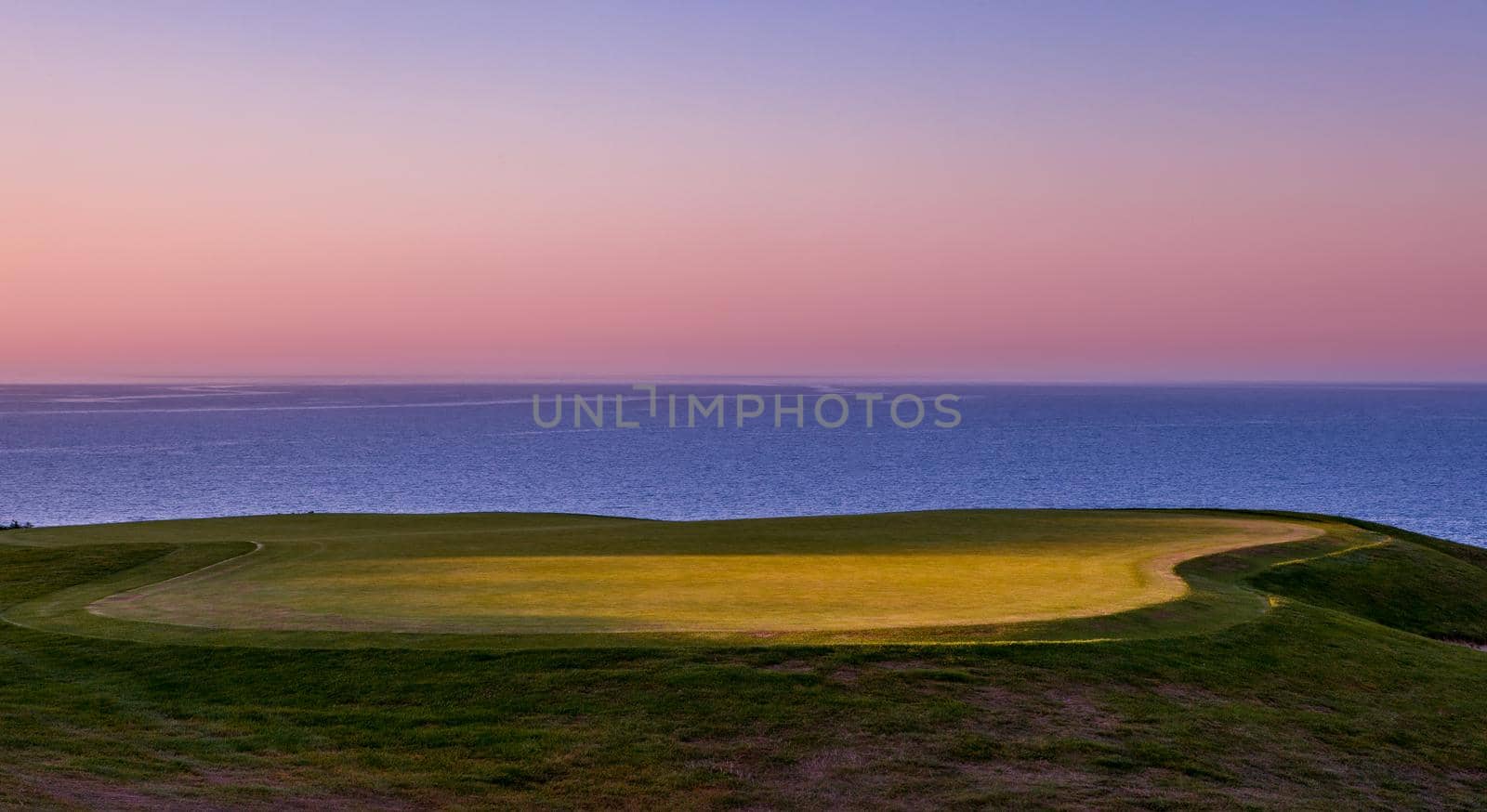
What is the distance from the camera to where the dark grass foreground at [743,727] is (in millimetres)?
11477

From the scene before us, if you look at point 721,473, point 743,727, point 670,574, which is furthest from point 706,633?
point 721,473

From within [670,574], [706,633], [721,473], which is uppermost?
[706,633]

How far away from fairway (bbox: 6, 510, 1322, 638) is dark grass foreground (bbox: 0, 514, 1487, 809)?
Answer: 1691mm

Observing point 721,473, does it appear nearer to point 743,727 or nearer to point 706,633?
point 706,633

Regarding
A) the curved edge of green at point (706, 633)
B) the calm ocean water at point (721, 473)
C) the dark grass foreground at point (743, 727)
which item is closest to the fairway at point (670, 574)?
the curved edge of green at point (706, 633)

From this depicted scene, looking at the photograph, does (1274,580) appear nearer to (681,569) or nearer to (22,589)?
(681,569)

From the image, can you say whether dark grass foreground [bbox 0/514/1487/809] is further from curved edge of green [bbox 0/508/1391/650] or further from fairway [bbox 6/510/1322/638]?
fairway [bbox 6/510/1322/638]

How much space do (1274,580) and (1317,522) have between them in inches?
701

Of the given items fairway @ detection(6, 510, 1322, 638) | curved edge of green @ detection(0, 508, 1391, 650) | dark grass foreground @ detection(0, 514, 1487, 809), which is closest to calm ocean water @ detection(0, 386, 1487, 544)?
fairway @ detection(6, 510, 1322, 638)

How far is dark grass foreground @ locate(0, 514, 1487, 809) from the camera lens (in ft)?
37.7

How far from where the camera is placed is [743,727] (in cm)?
1323

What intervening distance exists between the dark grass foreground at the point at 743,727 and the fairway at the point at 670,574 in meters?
Result: 1.69

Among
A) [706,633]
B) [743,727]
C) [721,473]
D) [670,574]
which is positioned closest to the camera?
[743,727]

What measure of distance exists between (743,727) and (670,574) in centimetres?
1035
